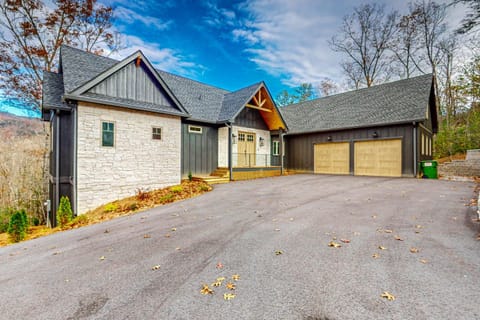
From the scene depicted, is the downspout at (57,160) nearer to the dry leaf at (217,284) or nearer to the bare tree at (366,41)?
the dry leaf at (217,284)

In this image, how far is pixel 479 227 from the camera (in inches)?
177

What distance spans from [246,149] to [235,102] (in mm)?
3186

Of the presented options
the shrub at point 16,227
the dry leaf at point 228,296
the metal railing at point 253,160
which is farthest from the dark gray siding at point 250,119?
the dry leaf at point 228,296

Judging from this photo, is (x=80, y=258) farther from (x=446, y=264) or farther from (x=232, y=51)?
(x=232, y=51)

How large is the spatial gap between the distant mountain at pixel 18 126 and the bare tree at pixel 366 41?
26.3m

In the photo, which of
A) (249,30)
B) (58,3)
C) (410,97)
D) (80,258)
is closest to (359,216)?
(80,258)

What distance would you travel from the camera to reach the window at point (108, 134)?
852 cm

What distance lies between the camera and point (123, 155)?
8953 mm

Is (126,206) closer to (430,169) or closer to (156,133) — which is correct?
(156,133)

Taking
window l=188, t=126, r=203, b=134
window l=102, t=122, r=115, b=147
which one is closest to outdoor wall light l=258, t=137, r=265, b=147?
window l=188, t=126, r=203, b=134

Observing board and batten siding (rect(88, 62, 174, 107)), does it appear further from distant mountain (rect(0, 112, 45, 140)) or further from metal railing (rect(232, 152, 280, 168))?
distant mountain (rect(0, 112, 45, 140))

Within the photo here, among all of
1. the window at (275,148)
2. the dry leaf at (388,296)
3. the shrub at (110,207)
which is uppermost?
the window at (275,148)

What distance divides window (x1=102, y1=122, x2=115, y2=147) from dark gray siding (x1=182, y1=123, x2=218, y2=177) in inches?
141

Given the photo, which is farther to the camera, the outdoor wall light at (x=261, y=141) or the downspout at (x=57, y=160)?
the outdoor wall light at (x=261, y=141)
